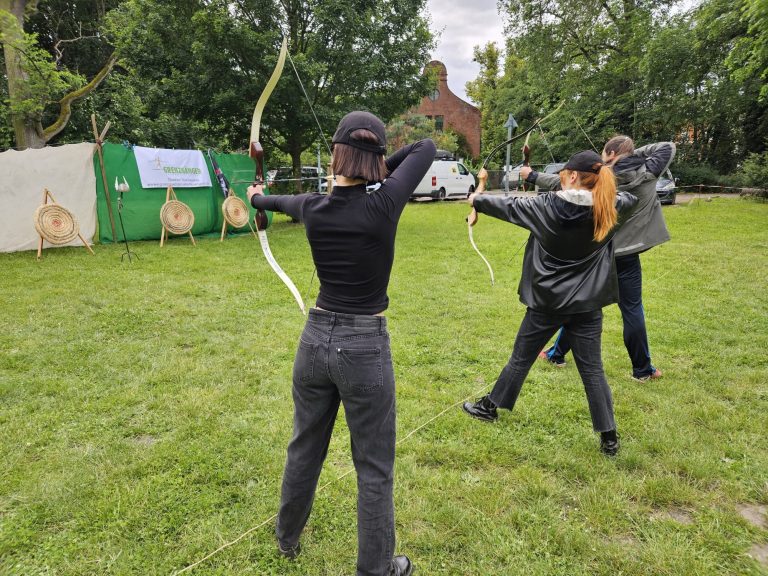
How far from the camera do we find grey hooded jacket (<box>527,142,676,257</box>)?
3.21 m

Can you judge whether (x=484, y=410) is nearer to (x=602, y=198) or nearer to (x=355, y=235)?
(x=602, y=198)

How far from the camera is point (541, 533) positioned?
6.91 ft

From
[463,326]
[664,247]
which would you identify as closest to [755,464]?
[463,326]

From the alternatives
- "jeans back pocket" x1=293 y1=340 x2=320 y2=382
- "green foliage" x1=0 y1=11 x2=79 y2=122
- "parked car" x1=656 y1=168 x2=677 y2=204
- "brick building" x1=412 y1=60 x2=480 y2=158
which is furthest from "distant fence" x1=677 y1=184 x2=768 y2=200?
"green foliage" x1=0 y1=11 x2=79 y2=122

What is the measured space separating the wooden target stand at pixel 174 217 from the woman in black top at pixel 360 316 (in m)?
8.65

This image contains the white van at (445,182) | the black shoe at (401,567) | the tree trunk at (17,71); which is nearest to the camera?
the black shoe at (401,567)

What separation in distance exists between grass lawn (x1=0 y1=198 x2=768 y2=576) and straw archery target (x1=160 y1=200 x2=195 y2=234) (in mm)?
4005

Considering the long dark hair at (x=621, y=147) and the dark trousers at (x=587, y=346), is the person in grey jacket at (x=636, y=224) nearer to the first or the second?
the long dark hair at (x=621, y=147)

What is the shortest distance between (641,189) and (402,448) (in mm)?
2587

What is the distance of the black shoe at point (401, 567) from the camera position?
1.81 metres

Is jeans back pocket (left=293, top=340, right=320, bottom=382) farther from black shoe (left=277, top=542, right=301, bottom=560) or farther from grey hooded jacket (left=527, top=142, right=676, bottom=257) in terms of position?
grey hooded jacket (left=527, top=142, right=676, bottom=257)

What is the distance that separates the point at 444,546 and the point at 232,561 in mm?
954

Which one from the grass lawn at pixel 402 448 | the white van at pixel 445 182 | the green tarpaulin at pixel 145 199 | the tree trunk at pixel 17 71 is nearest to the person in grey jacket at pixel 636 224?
the grass lawn at pixel 402 448

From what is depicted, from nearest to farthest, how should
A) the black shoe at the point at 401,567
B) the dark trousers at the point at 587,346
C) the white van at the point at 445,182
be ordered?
the black shoe at the point at 401,567
the dark trousers at the point at 587,346
the white van at the point at 445,182
